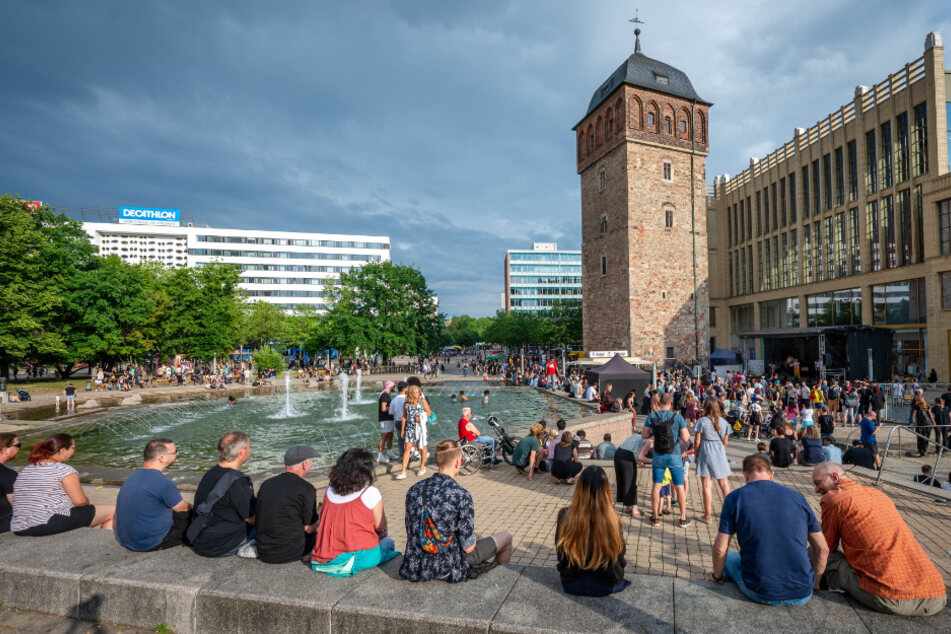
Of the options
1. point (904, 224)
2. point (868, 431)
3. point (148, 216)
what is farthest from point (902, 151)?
point (148, 216)

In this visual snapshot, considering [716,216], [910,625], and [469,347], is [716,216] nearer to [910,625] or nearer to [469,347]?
[910,625]

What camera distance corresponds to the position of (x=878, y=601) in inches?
118

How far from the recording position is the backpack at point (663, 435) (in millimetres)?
6457

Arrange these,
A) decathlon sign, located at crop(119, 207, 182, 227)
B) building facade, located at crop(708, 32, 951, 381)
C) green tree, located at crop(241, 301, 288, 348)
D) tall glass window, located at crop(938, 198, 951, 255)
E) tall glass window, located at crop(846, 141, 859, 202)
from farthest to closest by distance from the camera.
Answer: decathlon sign, located at crop(119, 207, 182, 227), green tree, located at crop(241, 301, 288, 348), tall glass window, located at crop(846, 141, 859, 202), building facade, located at crop(708, 32, 951, 381), tall glass window, located at crop(938, 198, 951, 255)

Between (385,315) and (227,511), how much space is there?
4141 centimetres

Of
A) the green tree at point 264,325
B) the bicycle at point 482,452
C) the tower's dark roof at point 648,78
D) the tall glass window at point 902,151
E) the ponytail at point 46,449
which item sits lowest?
the bicycle at point 482,452

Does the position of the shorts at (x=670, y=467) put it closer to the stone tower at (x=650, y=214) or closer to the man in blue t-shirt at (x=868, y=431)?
the man in blue t-shirt at (x=868, y=431)

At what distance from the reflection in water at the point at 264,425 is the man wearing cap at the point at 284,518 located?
6.65 metres

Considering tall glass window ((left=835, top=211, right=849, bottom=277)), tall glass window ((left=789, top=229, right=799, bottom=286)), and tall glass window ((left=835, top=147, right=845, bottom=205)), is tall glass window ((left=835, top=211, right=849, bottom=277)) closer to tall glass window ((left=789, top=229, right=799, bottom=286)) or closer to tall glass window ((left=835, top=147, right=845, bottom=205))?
tall glass window ((left=835, top=147, right=845, bottom=205))

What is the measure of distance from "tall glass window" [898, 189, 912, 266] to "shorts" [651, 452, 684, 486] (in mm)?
32617

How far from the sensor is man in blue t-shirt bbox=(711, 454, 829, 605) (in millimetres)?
3115

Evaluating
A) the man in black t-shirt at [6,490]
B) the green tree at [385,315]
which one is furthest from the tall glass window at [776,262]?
the man in black t-shirt at [6,490]

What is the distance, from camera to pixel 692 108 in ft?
130

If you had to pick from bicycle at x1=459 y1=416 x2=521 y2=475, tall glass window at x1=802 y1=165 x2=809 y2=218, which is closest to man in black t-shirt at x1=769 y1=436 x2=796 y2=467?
bicycle at x1=459 y1=416 x2=521 y2=475
